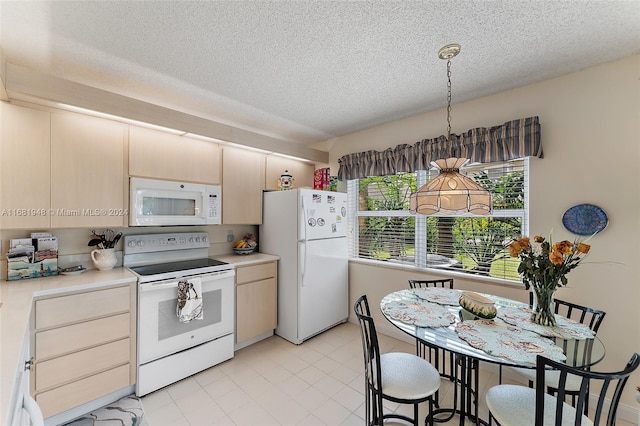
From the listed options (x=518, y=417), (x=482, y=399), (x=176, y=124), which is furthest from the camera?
(x=176, y=124)

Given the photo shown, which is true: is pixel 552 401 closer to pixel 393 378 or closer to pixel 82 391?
pixel 393 378

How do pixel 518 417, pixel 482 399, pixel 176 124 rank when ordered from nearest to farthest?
pixel 518 417, pixel 482 399, pixel 176 124

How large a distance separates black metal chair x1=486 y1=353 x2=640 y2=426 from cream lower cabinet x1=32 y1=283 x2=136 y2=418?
2.50 m

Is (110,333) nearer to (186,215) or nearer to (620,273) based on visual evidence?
(186,215)

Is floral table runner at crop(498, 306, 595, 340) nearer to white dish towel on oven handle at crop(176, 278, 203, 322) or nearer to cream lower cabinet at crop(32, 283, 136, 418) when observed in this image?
white dish towel on oven handle at crop(176, 278, 203, 322)

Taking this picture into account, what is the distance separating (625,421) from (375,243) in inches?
94.8

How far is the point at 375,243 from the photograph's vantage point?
349 centimetres

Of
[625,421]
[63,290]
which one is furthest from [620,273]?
[63,290]

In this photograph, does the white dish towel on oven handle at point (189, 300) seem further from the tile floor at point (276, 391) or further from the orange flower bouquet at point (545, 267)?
the orange flower bouquet at point (545, 267)

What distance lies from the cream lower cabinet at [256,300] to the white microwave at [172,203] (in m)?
0.69

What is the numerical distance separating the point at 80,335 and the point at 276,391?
1.49 metres

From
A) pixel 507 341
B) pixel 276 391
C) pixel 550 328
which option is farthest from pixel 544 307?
pixel 276 391

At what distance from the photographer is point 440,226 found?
2906 mm

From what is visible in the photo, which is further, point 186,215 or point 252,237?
point 252,237
